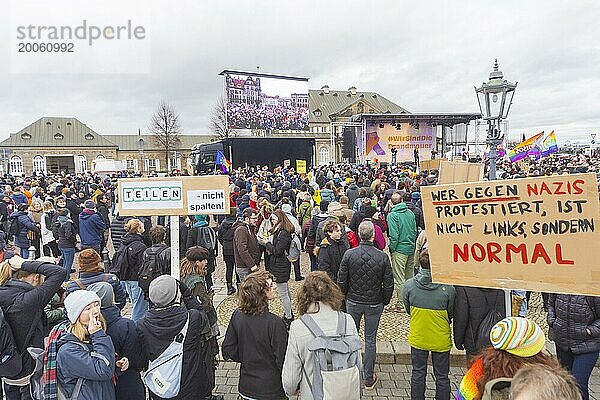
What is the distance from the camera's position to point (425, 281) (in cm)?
383

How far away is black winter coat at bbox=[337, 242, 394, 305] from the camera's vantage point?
4.62 metres

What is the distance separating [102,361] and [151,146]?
74.0 metres

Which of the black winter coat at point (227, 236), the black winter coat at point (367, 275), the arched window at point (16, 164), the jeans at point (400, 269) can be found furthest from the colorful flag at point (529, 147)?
the arched window at point (16, 164)

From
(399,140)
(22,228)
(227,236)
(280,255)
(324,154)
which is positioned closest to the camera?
(280,255)

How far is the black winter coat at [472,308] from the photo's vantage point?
373cm

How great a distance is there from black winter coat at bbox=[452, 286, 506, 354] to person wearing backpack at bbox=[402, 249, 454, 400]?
0.22ft

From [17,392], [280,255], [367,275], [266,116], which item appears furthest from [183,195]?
[266,116]

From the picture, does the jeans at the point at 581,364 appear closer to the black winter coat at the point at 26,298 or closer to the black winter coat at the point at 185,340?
the black winter coat at the point at 185,340

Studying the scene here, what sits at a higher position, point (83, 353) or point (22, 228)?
point (22, 228)

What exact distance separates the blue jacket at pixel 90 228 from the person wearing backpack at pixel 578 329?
806cm

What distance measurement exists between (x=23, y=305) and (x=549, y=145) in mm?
Answer: 21866

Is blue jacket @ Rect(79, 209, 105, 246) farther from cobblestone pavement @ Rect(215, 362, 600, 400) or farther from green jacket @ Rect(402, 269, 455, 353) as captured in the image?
green jacket @ Rect(402, 269, 455, 353)

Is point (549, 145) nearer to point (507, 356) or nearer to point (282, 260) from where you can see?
point (282, 260)

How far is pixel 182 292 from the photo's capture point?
12.3 ft
